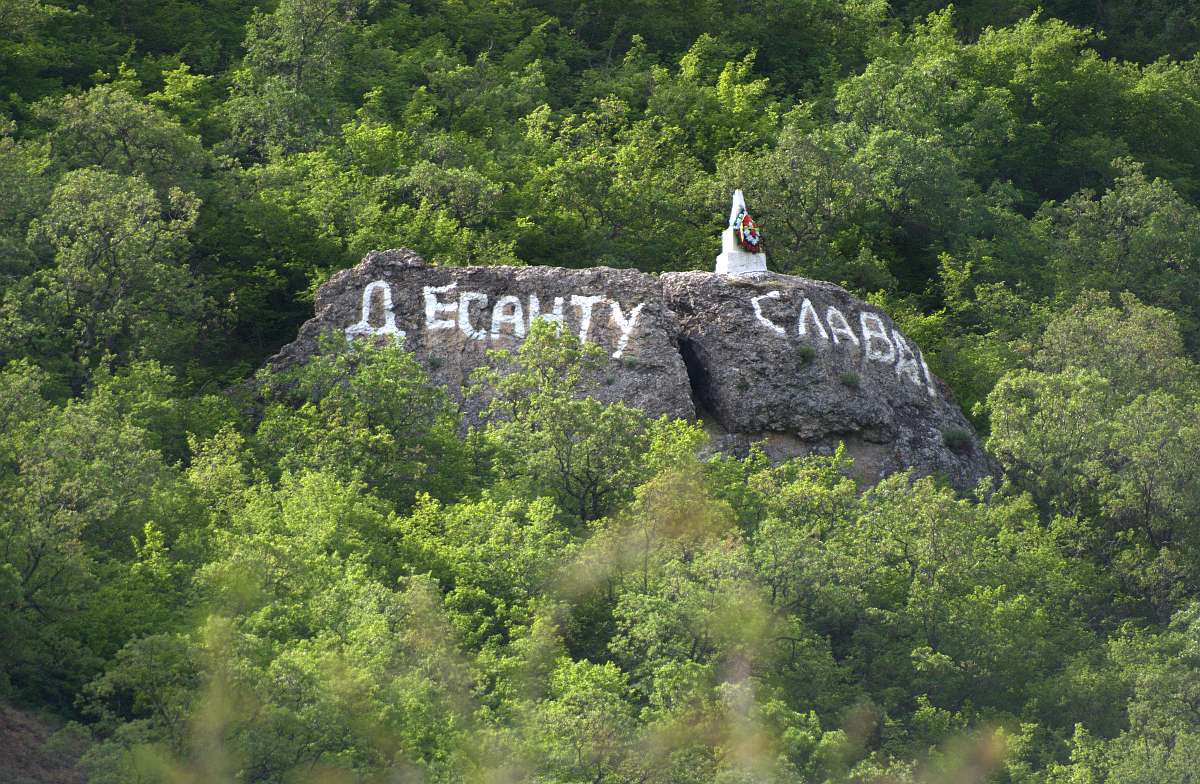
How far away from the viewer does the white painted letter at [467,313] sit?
1086 inches

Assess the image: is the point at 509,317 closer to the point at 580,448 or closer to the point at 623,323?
the point at 623,323

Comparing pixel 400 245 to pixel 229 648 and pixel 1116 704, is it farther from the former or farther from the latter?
pixel 1116 704

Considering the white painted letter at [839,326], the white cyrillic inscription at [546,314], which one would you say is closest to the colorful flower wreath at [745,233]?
the white painted letter at [839,326]

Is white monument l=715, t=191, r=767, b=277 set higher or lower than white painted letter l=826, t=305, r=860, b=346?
higher

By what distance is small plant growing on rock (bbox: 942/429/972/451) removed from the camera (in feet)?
94.3

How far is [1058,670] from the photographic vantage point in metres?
23.7

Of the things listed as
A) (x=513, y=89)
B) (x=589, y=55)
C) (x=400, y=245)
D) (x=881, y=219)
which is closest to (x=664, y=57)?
(x=589, y=55)

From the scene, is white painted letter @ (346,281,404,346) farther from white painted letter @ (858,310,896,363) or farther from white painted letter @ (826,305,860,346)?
white painted letter @ (858,310,896,363)

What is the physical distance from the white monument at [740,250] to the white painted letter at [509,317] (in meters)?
4.63

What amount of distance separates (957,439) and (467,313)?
35.2 feet

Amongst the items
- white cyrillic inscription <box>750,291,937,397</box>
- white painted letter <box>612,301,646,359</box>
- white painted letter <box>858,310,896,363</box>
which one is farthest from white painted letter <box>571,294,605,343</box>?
white painted letter <box>858,310,896,363</box>

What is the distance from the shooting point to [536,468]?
24.3 meters

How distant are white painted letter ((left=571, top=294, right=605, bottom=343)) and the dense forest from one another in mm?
1304

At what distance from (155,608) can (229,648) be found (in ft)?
8.24
